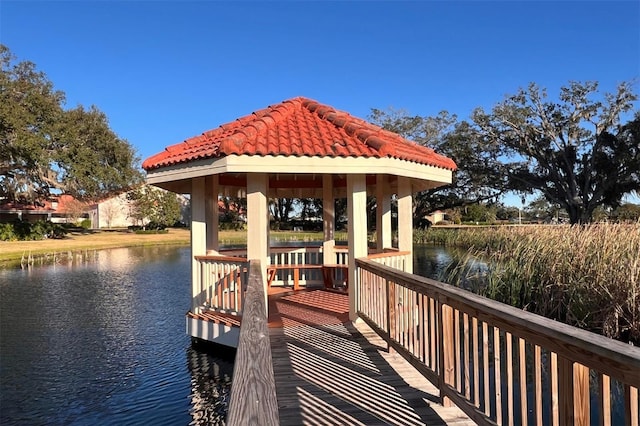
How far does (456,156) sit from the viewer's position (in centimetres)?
3388

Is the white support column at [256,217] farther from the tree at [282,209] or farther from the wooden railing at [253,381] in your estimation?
the tree at [282,209]

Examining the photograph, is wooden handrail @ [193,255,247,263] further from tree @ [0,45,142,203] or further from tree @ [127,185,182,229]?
tree @ [127,185,182,229]

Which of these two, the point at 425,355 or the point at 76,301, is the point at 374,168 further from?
the point at 76,301

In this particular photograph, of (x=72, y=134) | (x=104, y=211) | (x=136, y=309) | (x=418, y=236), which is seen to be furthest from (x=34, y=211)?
(x=136, y=309)

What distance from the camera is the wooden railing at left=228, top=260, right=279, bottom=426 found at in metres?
1.48

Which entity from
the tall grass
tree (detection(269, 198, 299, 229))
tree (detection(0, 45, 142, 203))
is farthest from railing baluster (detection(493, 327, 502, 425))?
tree (detection(269, 198, 299, 229))

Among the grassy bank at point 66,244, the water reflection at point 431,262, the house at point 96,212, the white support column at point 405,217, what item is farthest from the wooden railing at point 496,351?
the house at point 96,212

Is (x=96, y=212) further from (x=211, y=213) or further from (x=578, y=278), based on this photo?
(x=578, y=278)

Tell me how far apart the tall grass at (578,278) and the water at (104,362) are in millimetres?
5723

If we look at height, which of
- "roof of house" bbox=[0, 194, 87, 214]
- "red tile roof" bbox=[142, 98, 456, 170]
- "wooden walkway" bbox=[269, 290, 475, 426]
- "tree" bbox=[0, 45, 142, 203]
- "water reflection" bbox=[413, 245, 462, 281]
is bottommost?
"water reflection" bbox=[413, 245, 462, 281]

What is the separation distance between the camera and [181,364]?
730 cm

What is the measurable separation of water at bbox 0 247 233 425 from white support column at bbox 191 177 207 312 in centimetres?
107

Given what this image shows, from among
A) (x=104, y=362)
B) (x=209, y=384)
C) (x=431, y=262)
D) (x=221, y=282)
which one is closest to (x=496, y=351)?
(x=209, y=384)

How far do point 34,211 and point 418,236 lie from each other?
4045 centimetres
